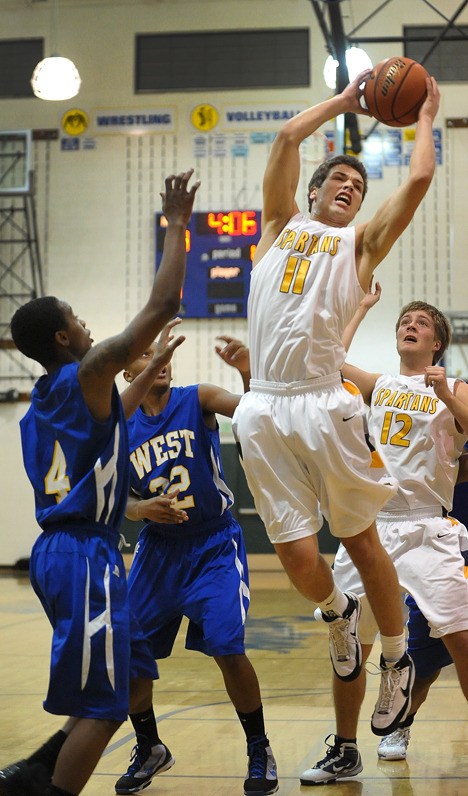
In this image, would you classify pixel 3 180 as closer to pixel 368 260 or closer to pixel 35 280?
pixel 35 280

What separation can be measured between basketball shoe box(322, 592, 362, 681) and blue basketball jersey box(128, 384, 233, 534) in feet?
2.41

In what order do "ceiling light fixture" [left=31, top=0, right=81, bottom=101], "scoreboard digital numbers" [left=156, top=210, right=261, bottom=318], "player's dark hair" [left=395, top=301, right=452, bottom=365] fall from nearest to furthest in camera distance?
"player's dark hair" [left=395, top=301, right=452, bottom=365] → "ceiling light fixture" [left=31, top=0, right=81, bottom=101] → "scoreboard digital numbers" [left=156, top=210, right=261, bottom=318]

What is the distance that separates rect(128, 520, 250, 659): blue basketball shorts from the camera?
414 cm

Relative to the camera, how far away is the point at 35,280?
48.5 ft

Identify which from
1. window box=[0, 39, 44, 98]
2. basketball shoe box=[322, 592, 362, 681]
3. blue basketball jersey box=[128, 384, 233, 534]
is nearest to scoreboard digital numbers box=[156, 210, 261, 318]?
window box=[0, 39, 44, 98]

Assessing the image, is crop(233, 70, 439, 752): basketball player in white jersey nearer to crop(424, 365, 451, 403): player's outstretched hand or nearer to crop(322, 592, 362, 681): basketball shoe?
crop(322, 592, 362, 681): basketball shoe

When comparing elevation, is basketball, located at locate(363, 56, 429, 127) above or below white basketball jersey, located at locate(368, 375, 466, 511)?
above

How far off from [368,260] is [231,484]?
396 inches

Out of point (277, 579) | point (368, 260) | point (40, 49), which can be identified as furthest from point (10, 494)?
point (368, 260)

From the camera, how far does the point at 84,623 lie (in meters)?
2.91

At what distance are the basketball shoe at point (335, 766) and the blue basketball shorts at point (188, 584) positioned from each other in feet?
2.27

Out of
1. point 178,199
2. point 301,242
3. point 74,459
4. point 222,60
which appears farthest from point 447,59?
point 74,459

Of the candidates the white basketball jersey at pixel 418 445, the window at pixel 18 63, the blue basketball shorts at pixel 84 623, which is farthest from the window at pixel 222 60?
the blue basketball shorts at pixel 84 623

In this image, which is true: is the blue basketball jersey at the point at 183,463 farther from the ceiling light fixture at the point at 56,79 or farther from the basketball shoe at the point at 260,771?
the ceiling light fixture at the point at 56,79
